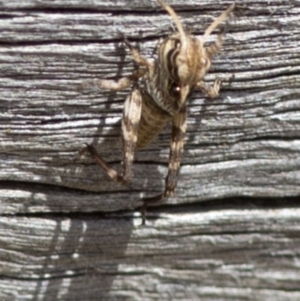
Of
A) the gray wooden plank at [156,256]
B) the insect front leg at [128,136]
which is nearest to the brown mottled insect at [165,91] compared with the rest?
the insect front leg at [128,136]

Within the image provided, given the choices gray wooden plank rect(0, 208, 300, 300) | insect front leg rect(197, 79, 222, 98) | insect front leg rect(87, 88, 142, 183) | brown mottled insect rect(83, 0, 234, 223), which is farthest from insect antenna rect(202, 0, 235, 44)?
gray wooden plank rect(0, 208, 300, 300)

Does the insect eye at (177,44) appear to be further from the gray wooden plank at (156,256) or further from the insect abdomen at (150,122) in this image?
the gray wooden plank at (156,256)

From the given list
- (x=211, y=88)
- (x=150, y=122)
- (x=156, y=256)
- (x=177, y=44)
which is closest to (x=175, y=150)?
(x=150, y=122)

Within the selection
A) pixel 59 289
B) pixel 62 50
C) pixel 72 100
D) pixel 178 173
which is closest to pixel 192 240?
pixel 178 173

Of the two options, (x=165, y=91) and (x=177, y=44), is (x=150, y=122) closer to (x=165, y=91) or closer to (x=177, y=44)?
(x=165, y=91)

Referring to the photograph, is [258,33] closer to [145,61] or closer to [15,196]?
[145,61]

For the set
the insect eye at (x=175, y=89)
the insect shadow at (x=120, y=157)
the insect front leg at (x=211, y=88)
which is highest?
the insect front leg at (x=211, y=88)

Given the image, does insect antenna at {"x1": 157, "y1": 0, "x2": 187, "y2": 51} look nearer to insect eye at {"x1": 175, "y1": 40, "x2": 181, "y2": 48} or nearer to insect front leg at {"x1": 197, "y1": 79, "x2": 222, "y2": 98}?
insect eye at {"x1": 175, "y1": 40, "x2": 181, "y2": 48}
